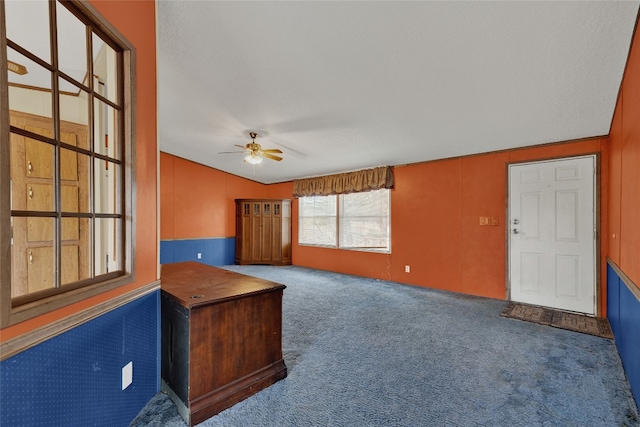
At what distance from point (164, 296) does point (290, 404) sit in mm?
1064

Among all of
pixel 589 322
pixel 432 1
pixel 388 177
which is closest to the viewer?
pixel 432 1

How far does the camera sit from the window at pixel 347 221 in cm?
511

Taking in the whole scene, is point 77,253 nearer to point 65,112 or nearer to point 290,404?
point 65,112

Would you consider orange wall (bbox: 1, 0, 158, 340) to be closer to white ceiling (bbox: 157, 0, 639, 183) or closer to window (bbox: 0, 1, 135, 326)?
Result: window (bbox: 0, 1, 135, 326)

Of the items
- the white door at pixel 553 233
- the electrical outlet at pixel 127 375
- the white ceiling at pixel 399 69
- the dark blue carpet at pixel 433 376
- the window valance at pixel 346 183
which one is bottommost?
the dark blue carpet at pixel 433 376

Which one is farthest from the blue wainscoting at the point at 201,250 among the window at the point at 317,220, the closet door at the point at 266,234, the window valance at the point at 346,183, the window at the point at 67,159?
the window at the point at 67,159

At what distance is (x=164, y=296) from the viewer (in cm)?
178

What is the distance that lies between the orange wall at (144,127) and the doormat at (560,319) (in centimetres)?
362

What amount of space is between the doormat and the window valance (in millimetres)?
2559

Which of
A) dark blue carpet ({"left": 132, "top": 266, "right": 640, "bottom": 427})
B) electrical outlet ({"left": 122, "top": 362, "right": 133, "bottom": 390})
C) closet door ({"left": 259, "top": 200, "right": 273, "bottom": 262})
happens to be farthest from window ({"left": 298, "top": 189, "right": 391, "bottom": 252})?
electrical outlet ({"left": 122, "top": 362, "right": 133, "bottom": 390})

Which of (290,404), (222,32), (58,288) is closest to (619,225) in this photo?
(290,404)

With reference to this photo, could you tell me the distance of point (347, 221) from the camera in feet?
18.5

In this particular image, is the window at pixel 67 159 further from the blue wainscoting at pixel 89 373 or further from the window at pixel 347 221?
the window at pixel 347 221

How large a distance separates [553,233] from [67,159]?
4.93 meters
